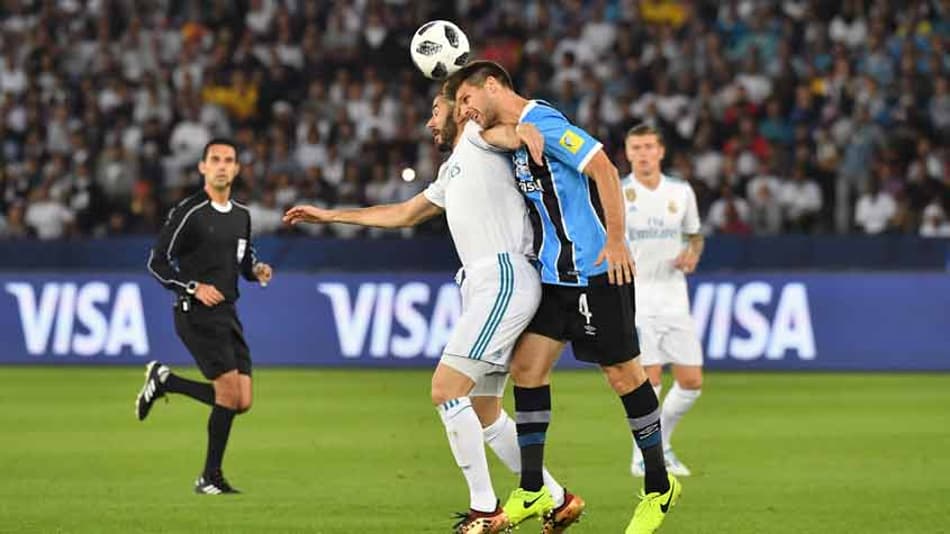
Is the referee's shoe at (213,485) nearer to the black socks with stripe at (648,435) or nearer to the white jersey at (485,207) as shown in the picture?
the white jersey at (485,207)

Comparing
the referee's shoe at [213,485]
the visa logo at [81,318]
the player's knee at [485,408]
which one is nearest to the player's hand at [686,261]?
the referee's shoe at [213,485]

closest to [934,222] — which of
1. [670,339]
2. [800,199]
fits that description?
[800,199]

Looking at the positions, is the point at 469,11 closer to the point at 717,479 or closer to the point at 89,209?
the point at 89,209

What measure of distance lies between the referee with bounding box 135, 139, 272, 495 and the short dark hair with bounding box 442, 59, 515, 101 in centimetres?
314

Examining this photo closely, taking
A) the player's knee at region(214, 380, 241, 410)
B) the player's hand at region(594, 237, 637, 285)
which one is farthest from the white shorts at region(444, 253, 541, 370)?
the player's knee at region(214, 380, 241, 410)

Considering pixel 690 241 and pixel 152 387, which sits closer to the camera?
pixel 152 387

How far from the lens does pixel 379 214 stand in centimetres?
907

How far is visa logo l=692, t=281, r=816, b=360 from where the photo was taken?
19.9 m

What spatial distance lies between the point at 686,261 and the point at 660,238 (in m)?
0.27

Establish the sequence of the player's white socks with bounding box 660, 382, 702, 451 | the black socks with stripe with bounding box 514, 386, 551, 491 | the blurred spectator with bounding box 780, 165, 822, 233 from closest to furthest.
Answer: the black socks with stripe with bounding box 514, 386, 551, 491
the player's white socks with bounding box 660, 382, 702, 451
the blurred spectator with bounding box 780, 165, 822, 233

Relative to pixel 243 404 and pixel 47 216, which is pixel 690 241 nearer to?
pixel 243 404

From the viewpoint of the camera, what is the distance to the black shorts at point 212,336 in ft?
36.9

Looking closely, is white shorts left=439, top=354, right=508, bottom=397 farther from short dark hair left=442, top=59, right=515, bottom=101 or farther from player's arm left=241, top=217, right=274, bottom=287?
player's arm left=241, top=217, right=274, bottom=287

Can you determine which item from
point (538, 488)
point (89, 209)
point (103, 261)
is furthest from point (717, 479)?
point (89, 209)
